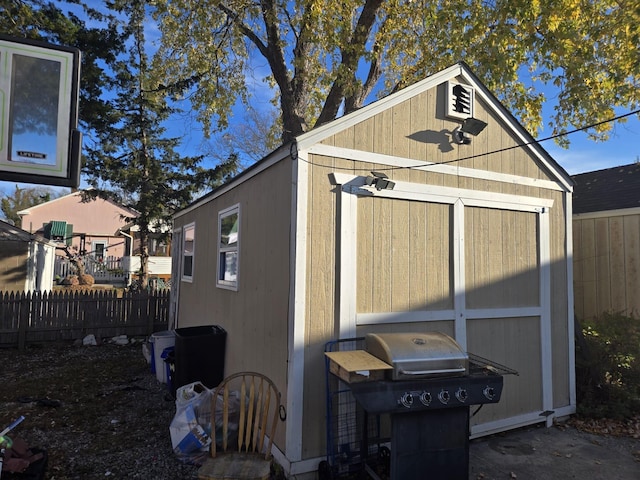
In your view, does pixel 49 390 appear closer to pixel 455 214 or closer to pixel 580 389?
pixel 455 214

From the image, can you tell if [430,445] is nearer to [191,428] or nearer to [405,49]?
[191,428]

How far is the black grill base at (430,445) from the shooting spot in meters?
2.80

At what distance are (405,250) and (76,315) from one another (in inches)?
311

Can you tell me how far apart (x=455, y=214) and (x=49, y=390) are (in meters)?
5.82

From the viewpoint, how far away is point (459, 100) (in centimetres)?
Result: 443

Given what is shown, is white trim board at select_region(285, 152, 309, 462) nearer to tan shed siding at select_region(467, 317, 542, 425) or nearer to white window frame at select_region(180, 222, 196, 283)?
tan shed siding at select_region(467, 317, 542, 425)

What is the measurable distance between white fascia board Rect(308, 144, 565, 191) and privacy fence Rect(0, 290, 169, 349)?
7.27m

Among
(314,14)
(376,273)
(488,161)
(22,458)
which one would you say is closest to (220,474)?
(22,458)

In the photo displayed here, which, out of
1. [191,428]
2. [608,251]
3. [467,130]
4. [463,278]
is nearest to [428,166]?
[467,130]

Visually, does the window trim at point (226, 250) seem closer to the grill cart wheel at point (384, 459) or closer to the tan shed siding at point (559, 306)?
the grill cart wheel at point (384, 459)

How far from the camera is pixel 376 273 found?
382 cm

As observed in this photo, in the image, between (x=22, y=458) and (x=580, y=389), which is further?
(x=580, y=389)

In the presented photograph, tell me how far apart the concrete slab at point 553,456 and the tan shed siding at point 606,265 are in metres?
2.71

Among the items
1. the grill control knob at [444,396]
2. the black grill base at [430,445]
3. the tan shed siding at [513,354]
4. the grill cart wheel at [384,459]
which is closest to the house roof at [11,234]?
the grill cart wheel at [384,459]
